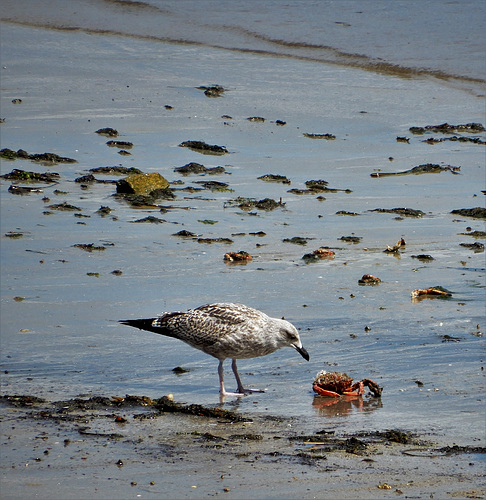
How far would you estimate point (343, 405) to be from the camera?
7.32m

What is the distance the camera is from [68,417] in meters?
6.82

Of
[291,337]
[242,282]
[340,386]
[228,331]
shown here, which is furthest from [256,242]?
[340,386]

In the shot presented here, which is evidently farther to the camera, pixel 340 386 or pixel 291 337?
pixel 291 337

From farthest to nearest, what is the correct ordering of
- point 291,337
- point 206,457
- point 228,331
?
1. point 228,331
2. point 291,337
3. point 206,457

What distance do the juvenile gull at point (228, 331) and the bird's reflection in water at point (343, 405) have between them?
564 mm

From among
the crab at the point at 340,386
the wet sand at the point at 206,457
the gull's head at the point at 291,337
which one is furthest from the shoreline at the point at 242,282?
the gull's head at the point at 291,337

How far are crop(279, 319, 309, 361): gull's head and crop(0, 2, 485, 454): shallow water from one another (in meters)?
0.25

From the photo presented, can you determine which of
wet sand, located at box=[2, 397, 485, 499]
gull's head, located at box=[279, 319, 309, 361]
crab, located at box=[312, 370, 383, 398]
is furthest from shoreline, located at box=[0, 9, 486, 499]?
gull's head, located at box=[279, 319, 309, 361]

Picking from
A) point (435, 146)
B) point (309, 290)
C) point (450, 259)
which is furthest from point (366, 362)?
point (435, 146)

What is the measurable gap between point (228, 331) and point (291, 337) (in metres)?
0.52

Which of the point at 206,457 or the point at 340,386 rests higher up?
the point at 340,386

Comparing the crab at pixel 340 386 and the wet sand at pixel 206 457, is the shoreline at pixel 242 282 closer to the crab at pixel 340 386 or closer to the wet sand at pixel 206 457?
the wet sand at pixel 206 457

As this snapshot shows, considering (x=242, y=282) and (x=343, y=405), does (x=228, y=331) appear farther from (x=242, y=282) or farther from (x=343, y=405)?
(x=242, y=282)

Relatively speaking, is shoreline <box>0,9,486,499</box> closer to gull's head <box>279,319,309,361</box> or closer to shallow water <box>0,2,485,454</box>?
shallow water <box>0,2,485,454</box>
